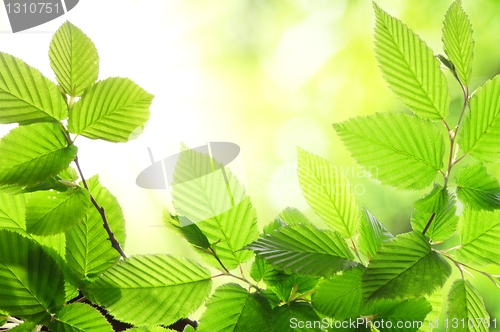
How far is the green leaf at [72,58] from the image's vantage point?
198 millimetres

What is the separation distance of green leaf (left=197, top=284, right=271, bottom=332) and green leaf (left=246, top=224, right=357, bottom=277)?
0.08 feet

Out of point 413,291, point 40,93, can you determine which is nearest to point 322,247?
point 413,291

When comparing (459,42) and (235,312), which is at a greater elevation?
(459,42)

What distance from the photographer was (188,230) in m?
0.19

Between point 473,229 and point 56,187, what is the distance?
198 millimetres

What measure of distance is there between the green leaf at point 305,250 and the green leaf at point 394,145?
4 cm

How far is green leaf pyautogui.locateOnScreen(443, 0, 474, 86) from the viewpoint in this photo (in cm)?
19

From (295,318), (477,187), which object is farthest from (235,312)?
(477,187)

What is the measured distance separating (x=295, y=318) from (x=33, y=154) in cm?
14

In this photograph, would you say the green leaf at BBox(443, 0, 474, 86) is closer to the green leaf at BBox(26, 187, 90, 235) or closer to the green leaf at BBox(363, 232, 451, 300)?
the green leaf at BBox(363, 232, 451, 300)

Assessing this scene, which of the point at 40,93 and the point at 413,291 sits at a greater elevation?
the point at 40,93

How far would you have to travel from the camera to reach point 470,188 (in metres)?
0.20

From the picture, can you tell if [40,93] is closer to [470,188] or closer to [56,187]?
[56,187]

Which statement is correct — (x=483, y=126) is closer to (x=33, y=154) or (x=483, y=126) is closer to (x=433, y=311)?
(x=433, y=311)
